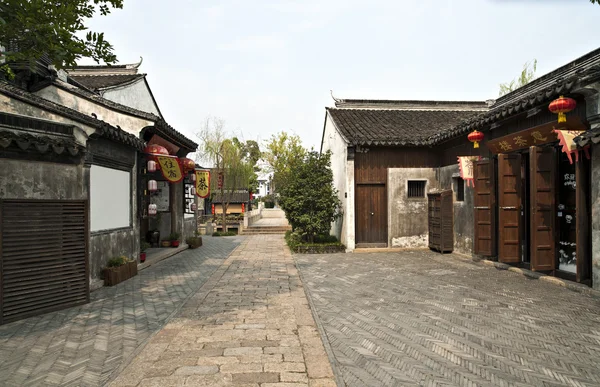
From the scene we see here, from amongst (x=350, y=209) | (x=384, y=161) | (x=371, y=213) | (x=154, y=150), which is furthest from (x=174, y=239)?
(x=384, y=161)

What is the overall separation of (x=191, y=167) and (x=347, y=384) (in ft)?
38.8

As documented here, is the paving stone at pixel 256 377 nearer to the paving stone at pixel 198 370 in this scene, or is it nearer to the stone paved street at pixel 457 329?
the paving stone at pixel 198 370

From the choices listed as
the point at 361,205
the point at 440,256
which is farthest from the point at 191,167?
the point at 440,256

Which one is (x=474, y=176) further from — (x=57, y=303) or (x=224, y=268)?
(x=57, y=303)

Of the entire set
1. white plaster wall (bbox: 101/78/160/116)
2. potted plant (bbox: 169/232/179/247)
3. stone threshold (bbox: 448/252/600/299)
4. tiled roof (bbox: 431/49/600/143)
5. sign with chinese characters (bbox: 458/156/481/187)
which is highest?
white plaster wall (bbox: 101/78/160/116)

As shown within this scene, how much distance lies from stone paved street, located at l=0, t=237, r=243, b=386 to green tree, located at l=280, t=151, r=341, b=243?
5.73 meters

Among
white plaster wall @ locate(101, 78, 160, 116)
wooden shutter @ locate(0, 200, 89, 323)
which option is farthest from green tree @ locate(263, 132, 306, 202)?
wooden shutter @ locate(0, 200, 89, 323)

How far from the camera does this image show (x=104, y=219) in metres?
8.11

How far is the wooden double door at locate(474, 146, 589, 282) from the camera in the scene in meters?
6.98

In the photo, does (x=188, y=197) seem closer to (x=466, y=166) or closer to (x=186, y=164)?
(x=186, y=164)

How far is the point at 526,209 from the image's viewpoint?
8977 mm

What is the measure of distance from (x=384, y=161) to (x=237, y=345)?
383 inches

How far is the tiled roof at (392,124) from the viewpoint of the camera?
12.5m

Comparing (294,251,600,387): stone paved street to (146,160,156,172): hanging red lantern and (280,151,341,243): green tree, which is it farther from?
(146,160,156,172): hanging red lantern
